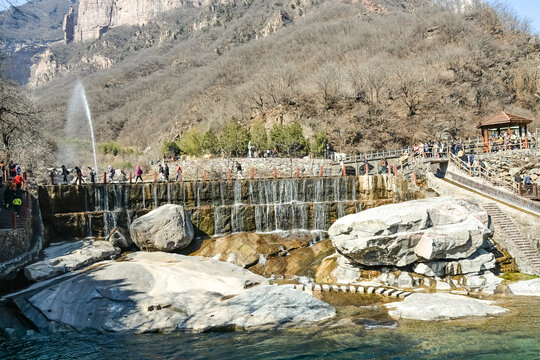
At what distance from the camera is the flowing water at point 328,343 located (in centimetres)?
1250

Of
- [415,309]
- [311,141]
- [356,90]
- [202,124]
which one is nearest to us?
[415,309]

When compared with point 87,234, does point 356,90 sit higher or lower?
higher

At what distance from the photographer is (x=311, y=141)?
51.8 meters

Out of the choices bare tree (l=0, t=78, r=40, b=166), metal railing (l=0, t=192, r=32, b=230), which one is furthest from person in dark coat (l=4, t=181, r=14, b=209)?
bare tree (l=0, t=78, r=40, b=166)

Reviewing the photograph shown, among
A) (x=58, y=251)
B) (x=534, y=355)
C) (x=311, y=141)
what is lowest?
(x=534, y=355)

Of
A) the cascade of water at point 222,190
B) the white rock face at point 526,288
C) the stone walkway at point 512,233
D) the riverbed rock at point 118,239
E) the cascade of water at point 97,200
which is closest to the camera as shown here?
the white rock face at point 526,288

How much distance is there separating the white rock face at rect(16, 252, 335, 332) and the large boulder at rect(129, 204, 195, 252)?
552 cm

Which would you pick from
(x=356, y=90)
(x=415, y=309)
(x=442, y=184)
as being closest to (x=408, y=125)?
(x=356, y=90)

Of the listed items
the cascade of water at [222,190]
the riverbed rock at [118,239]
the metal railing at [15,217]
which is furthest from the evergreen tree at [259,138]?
the metal railing at [15,217]

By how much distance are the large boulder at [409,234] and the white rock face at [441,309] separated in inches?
147

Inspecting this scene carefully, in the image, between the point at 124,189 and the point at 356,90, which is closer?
the point at 124,189

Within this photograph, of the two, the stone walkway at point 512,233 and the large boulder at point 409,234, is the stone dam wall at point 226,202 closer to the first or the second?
the stone walkway at point 512,233

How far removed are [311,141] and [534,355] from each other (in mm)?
40752

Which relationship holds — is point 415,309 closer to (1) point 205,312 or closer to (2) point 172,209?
(1) point 205,312
